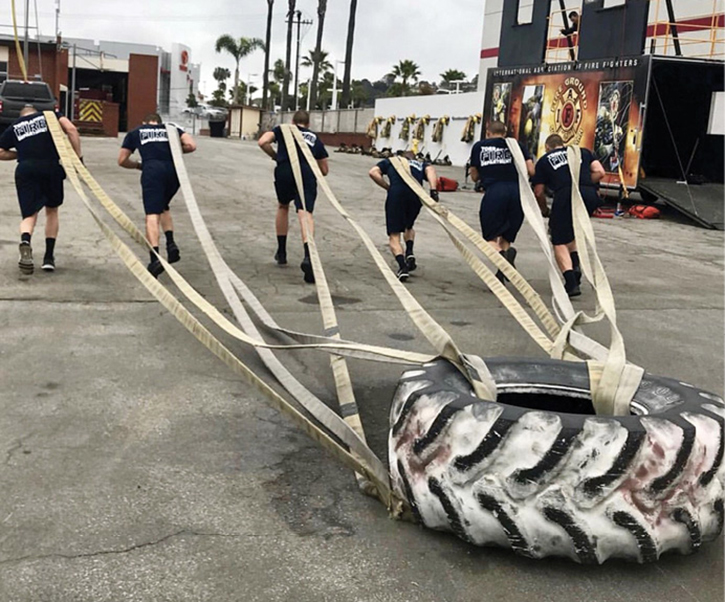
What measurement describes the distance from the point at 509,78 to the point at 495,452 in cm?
2028

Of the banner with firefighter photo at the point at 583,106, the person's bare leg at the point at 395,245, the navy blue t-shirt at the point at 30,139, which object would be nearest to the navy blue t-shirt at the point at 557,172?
the person's bare leg at the point at 395,245

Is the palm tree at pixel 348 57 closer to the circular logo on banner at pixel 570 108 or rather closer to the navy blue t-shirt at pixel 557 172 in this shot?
the circular logo on banner at pixel 570 108

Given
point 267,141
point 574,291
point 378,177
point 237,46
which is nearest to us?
point 574,291

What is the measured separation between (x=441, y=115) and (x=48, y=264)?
2776cm

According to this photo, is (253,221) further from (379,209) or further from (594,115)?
(594,115)

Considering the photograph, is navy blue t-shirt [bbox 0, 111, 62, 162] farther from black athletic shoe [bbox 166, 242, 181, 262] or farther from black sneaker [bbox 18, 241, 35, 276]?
black athletic shoe [bbox 166, 242, 181, 262]

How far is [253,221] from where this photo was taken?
41.7ft

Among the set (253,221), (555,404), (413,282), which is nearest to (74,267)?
(413,282)

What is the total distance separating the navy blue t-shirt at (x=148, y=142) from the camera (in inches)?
324

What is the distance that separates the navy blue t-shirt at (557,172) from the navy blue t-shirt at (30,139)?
190 inches

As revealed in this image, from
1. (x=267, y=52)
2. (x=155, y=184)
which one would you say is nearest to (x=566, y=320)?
(x=155, y=184)

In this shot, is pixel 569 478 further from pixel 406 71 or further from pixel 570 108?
pixel 406 71

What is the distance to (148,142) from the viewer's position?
8242 mm

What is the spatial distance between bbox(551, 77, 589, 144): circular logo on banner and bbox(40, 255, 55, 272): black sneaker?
1394 centimetres
